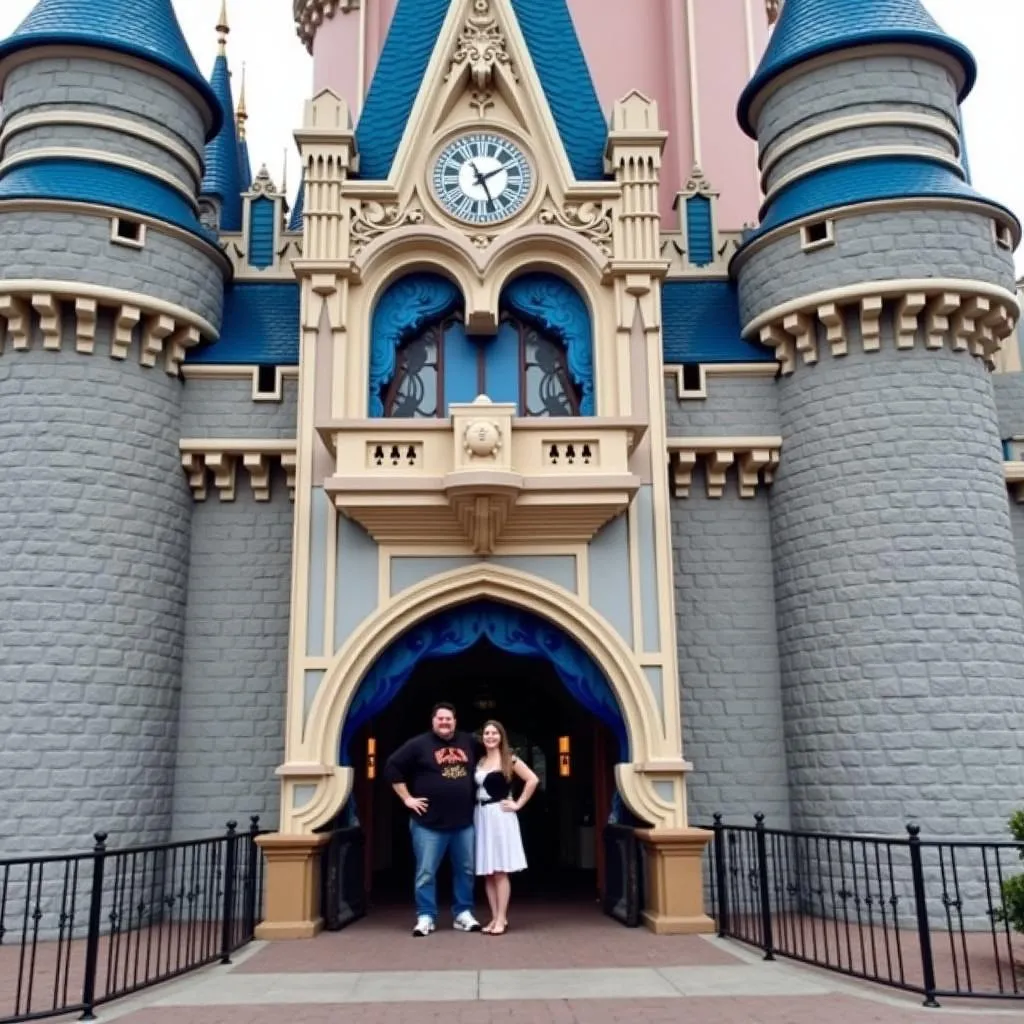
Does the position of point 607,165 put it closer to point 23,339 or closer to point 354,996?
point 23,339

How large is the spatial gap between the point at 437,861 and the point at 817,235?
9.00 metres

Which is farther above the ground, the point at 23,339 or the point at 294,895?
the point at 23,339

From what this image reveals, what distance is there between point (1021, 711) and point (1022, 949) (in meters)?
3.11

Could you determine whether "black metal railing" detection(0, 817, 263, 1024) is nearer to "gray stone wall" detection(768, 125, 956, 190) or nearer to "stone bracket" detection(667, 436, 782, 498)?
"stone bracket" detection(667, 436, 782, 498)

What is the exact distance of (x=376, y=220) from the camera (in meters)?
12.8

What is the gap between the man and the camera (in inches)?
381

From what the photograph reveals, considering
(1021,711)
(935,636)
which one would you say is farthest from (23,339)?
(1021,711)

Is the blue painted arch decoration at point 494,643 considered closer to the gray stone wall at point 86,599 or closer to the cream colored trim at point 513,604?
the cream colored trim at point 513,604

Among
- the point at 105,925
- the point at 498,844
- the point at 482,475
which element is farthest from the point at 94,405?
the point at 498,844

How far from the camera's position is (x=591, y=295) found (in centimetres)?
1273

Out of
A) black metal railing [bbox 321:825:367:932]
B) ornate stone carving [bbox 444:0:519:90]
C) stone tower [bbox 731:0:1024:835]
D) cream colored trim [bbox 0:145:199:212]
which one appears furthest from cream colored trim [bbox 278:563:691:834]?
cream colored trim [bbox 0:145:199:212]

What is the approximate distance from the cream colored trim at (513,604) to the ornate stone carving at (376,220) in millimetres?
4377

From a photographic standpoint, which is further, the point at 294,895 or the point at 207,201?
the point at 207,201

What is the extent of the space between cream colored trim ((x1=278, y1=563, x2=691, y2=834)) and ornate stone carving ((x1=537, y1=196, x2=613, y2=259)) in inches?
171
